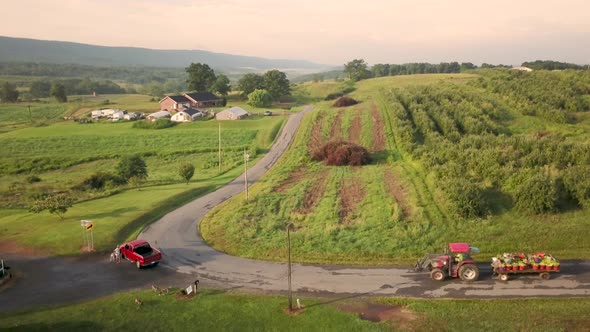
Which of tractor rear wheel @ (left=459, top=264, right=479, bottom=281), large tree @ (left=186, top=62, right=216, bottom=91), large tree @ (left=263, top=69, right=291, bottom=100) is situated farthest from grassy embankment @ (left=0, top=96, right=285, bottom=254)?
large tree @ (left=186, top=62, right=216, bottom=91)

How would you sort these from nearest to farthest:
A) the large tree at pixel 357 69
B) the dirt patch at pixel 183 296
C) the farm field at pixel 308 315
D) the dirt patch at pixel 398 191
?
the farm field at pixel 308 315, the dirt patch at pixel 183 296, the dirt patch at pixel 398 191, the large tree at pixel 357 69

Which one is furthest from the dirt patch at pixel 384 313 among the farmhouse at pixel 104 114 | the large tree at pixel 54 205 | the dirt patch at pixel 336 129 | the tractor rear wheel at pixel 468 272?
the farmhouse at pixel 104 114

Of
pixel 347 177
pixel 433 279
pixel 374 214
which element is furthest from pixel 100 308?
pixel 347 177

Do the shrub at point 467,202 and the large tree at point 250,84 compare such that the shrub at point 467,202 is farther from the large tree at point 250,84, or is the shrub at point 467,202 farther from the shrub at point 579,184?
the large tree at point 250,84

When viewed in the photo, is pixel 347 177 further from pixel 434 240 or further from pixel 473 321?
pixel 473 321

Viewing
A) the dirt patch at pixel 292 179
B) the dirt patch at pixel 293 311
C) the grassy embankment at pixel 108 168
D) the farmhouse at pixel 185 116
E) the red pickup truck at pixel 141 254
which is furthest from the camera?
the farmhouse at pixel 185 116

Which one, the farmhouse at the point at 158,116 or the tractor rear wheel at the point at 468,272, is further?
the farmhouse at the point at 158,116
